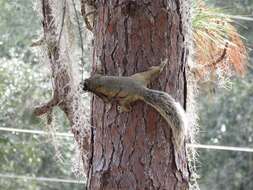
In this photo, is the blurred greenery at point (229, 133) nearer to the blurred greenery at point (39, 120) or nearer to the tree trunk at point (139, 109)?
the blurred greenery at point (39, 120)

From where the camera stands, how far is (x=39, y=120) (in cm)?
382

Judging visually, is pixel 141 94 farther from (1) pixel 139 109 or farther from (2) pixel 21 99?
(2) pixel 21 99

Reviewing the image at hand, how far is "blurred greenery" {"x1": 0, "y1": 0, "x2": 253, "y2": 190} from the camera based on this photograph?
390 centimetres

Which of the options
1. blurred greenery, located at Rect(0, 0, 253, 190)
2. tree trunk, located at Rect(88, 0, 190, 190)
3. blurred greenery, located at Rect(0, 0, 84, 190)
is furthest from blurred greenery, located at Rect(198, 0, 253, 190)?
tree trunk, located at Rect(88, 0, 190, 190)

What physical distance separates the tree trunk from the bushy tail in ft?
0.15

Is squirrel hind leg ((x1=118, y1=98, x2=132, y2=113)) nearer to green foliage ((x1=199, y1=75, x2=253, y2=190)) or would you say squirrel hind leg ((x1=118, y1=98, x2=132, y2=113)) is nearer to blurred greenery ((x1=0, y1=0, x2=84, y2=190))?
blurred greenery ((x1=0, y1=0, x2=84, y2=190))

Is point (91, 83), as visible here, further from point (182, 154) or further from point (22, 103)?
point (22, 103)

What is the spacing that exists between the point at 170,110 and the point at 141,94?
2.6 inches

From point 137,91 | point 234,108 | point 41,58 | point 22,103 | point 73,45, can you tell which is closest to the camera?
point 137,91

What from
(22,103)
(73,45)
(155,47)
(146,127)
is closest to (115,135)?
(146,127)

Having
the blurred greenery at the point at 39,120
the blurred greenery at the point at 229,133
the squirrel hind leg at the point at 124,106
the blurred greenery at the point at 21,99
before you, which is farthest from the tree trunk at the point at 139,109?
the blurred greenery at the point at 229,133

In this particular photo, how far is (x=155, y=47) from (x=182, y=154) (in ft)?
0.71

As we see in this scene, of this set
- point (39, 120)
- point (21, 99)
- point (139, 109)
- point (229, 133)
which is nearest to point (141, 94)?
point (139, 109)

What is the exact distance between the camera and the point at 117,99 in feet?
3.89
